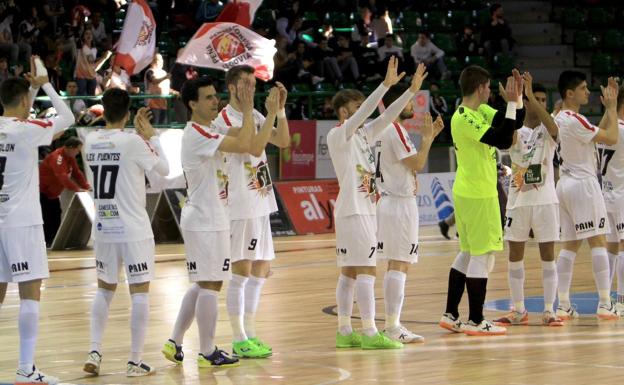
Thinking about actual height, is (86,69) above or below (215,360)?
above

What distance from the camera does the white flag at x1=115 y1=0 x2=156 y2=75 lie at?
76.9 feet

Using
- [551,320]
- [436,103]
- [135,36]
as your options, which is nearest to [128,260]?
[551,320]

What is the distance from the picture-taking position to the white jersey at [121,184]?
995 centimetres

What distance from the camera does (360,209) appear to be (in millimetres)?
10984

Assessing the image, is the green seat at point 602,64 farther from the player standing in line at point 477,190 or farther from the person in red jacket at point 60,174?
the player standing in line at point 477,190

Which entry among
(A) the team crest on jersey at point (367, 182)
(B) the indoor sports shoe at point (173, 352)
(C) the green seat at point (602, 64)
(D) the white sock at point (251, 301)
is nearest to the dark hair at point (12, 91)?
(B) the indoor sports shoe at point (173, 352)

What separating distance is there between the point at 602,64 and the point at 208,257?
75.1ft

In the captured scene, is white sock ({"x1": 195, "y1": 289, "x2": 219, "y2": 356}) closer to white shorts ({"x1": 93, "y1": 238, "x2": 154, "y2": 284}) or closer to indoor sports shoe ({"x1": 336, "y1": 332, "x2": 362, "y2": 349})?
white shorts ({"x1": 93, "y1": 238, "x2": 154, "y2": 284})

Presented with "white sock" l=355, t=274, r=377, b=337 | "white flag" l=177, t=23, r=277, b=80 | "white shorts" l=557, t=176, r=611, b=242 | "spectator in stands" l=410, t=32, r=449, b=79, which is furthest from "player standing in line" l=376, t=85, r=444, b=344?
"spectator in stands" l=410, t=32, r=449, b=79

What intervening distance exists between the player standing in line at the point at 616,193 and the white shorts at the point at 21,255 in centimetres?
603

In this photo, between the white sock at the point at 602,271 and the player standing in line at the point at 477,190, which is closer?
the player standing in line at the point at 477,190

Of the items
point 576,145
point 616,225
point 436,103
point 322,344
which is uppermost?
point 436,103

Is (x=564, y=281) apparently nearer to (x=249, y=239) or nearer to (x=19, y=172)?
(x=249, y=239)

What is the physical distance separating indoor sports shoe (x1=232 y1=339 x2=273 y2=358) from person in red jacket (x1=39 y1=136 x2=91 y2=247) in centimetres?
1157
